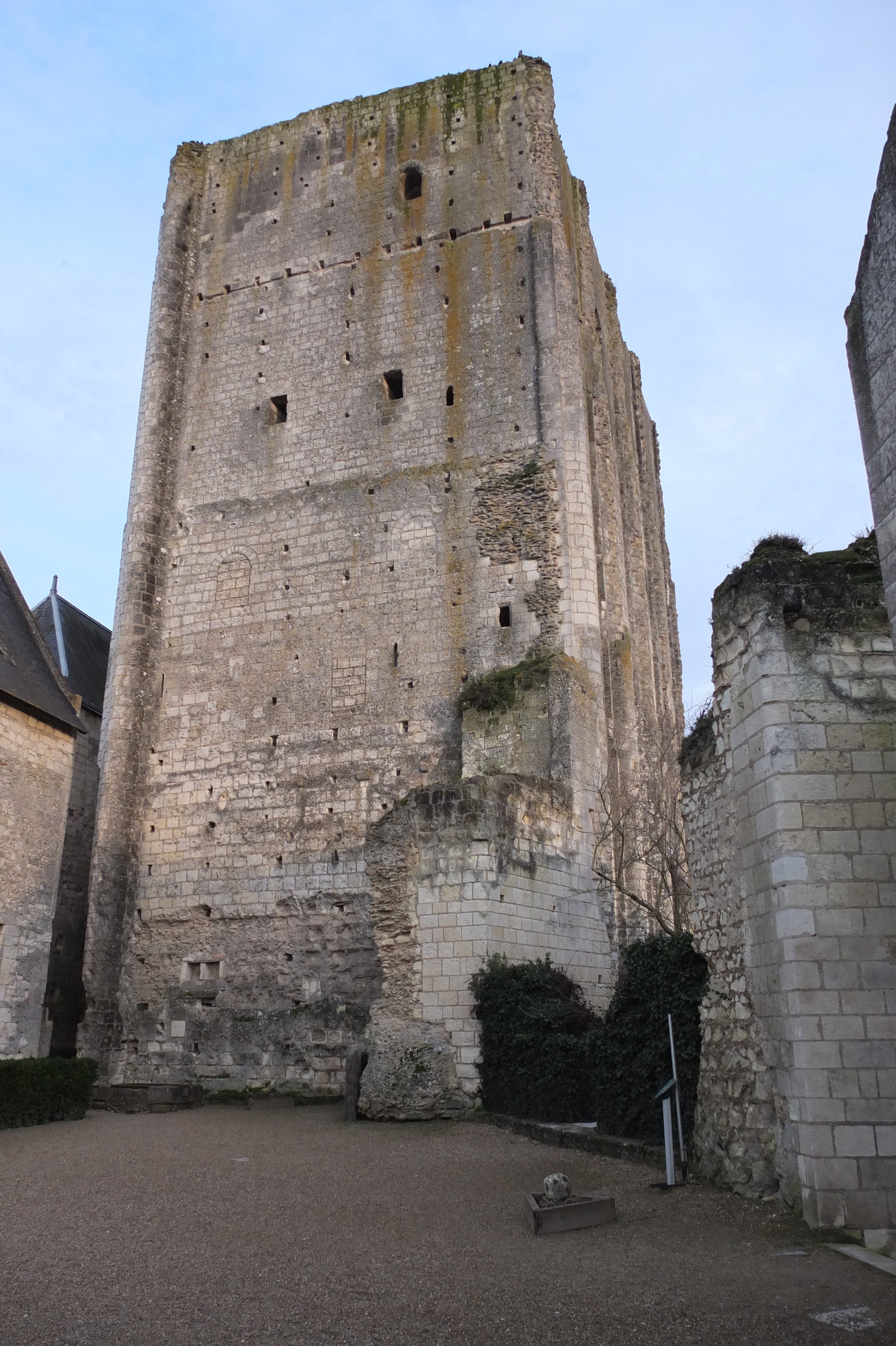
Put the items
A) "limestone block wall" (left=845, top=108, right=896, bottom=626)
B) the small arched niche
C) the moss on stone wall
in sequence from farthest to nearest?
the small arched niche
the moss on stone wall
"limestone block wall" (left=845, top=108, right=896, bottom=626)

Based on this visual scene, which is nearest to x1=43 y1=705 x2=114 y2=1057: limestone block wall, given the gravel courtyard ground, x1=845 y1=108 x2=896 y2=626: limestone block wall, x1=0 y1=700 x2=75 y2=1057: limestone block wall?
x1=0 y1=700 x2=75 y2=1057: limestone block wall

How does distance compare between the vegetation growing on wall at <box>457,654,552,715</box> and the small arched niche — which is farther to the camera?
the small arched niche

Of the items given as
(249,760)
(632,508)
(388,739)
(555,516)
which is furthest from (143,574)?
(632,508)

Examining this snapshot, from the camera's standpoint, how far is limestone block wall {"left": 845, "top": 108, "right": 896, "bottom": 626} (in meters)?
4.45

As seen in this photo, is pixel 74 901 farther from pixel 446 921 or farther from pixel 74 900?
pixel 446 921

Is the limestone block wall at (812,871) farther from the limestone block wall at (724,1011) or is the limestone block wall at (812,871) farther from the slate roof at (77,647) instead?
the slate roof at (77,647)

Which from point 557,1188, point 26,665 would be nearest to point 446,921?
point 557,1188

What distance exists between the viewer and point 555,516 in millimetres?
14234

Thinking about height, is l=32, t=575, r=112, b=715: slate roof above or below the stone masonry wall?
above

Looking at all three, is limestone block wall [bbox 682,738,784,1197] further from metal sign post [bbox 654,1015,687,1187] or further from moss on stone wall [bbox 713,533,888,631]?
moss on stone wall [bbox 713,533,888,631]

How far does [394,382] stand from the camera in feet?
52.9

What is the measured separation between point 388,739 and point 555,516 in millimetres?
3939

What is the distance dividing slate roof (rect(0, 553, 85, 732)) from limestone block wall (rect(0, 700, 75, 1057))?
0.68ft

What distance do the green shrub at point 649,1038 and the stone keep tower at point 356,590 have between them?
263cm
